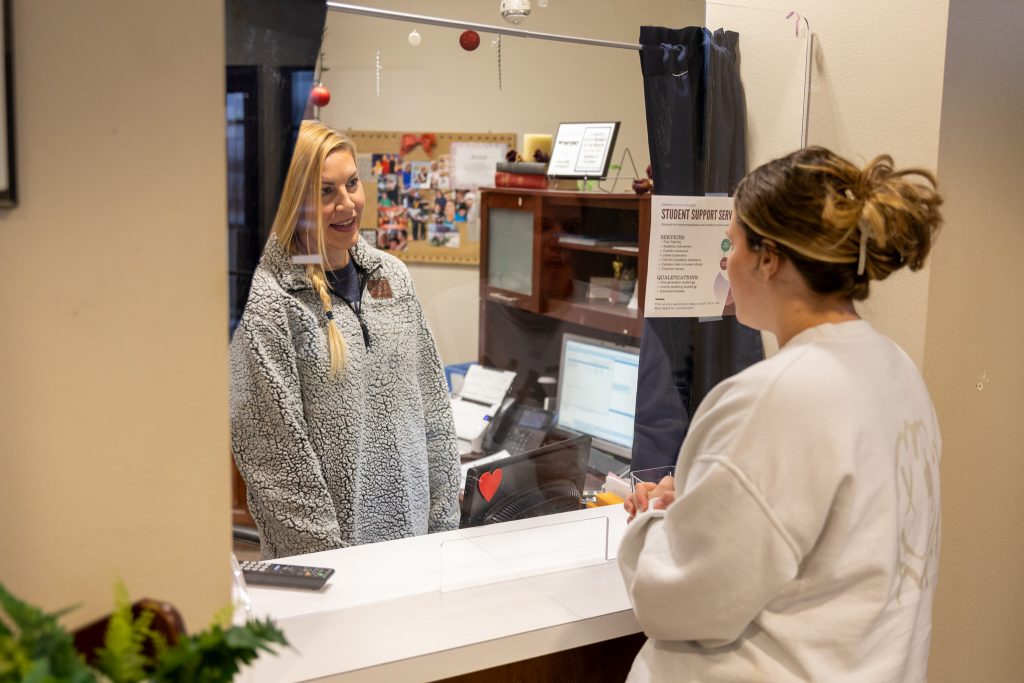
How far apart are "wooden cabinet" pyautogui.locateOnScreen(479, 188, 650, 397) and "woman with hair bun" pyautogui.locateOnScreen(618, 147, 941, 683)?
112cm

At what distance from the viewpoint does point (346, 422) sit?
75.4 inches

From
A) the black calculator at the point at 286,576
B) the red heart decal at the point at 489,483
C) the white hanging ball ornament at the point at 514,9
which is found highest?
the white hanging ball ornament at the point at 514,9

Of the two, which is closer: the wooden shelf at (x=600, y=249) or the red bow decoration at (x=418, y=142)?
the red bow decoration at (x=418, y=142)

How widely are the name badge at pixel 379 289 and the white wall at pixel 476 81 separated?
27cm

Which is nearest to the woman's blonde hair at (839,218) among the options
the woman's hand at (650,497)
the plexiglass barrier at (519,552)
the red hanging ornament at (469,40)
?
the woman's hand at (650,497)

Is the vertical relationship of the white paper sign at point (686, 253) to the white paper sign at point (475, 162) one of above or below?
below

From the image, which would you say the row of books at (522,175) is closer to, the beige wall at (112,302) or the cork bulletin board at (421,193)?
the cork bulletin board at (421,193)

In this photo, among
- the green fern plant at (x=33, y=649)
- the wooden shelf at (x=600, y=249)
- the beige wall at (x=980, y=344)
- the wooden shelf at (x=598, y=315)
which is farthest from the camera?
the wooden shelf at (x=598, y=315)

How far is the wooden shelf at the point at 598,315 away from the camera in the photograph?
2645 mm

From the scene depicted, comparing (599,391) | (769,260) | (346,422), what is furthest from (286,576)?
(599,391)

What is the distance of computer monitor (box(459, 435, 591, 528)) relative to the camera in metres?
1.86

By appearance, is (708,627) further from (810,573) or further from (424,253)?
(424,253)

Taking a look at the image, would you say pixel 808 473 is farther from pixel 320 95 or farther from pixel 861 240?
pixel 320 95

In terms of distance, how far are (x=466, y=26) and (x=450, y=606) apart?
4.19 ft
